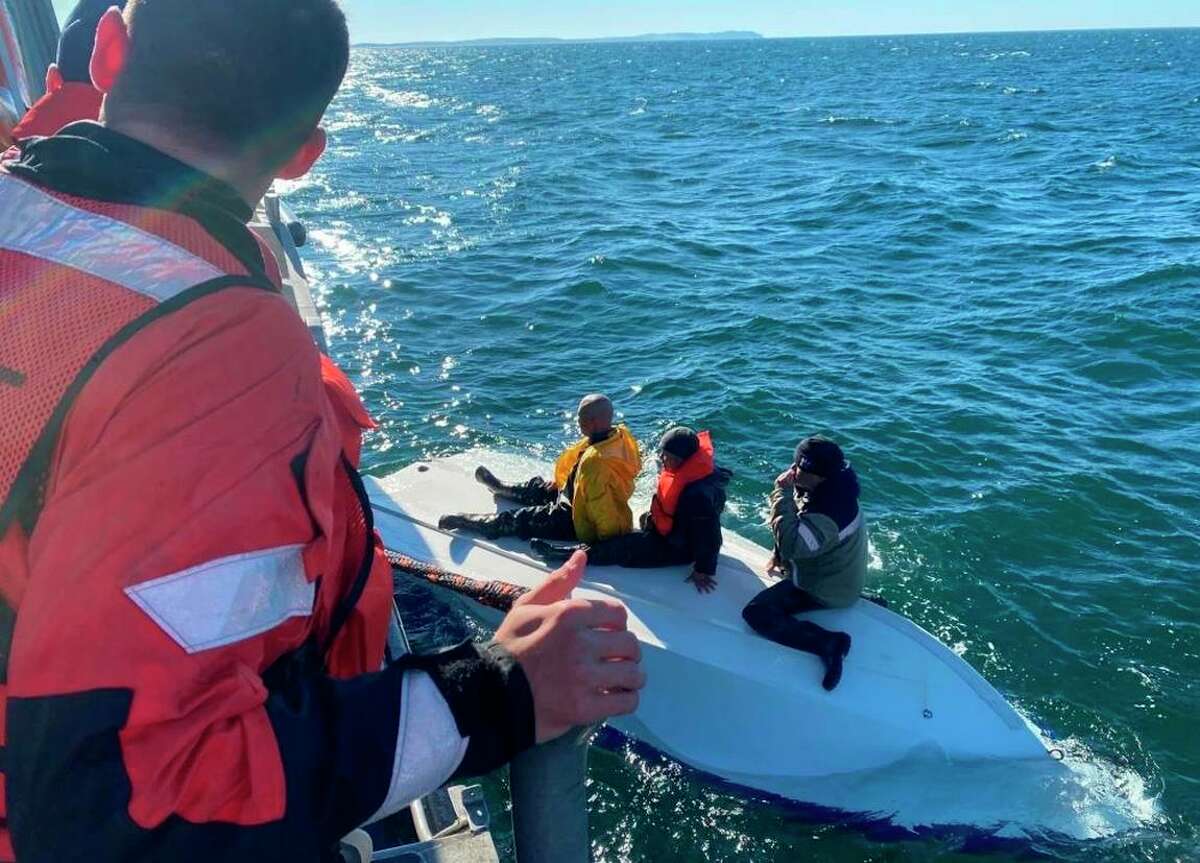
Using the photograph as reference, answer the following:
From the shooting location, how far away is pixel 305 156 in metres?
1.23

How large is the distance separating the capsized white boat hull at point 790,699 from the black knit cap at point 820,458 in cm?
106

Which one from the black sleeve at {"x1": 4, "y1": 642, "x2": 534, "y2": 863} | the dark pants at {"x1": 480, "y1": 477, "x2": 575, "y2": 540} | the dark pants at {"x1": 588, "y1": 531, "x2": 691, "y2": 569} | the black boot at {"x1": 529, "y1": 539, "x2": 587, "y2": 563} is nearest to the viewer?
the black sleeve at {"x1": 4, "y1": 642, "x2": 534, "y2": 863}

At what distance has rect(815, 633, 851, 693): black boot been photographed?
5.35 metres

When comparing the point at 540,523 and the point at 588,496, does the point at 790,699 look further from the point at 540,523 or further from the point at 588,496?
the point at 540,523

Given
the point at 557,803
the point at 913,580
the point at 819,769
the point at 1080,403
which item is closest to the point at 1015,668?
the point at 913,580

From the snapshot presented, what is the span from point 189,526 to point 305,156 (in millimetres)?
575

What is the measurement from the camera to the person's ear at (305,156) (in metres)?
1.21

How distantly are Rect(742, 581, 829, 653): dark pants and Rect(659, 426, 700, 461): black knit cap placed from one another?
1.01m

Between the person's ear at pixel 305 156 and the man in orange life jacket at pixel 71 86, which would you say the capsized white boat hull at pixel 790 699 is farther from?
Answer: the person's ear at pixel 305 156

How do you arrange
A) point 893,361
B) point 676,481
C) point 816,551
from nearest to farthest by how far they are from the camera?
point 816,551
point 676,481
point 893,361

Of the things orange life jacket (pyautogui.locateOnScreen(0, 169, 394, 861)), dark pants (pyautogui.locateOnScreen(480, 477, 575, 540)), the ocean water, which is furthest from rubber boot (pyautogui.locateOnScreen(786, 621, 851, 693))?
orange life jacket (pyautogui.locateOnScreen(0, 169, 394, 861))

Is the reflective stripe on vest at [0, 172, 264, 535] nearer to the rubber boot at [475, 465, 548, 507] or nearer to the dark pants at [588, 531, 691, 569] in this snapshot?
the dark pants at [588, 531, 691, 569]

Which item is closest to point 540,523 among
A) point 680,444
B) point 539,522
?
point 539,522

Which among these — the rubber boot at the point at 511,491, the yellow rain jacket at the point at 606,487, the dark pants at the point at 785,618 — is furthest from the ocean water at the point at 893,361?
the rubber boot at the point at 511,491
